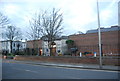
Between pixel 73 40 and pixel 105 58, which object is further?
pixel 73 40

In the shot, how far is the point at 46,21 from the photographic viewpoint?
30359mm

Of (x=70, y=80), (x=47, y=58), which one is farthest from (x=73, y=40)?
(x=70, y=80)

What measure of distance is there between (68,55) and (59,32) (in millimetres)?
8296

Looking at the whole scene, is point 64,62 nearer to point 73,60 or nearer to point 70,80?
point 73,60

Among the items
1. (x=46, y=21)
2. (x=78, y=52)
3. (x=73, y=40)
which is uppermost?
(x=46, y=21)

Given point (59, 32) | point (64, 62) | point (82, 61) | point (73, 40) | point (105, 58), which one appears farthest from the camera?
point (73, 40)

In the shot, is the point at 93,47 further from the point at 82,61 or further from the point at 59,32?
the point at 59,32

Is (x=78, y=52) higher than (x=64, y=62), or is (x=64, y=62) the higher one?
(x=78, y=52)

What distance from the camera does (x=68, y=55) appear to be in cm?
2322

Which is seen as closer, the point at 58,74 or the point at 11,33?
the point at 58,74

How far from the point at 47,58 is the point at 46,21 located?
871cm

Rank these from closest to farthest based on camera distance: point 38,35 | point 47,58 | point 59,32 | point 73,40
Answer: point 47,58
point 59,32
point 38,35
point 73,40

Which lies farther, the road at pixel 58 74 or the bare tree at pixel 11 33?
the bare tree at pixel 11 33

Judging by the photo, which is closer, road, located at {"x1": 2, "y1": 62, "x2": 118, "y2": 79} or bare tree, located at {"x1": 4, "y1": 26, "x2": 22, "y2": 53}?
road, located at {"x1": 2, "y1": 62, "x2": 118, "y2": 79}
